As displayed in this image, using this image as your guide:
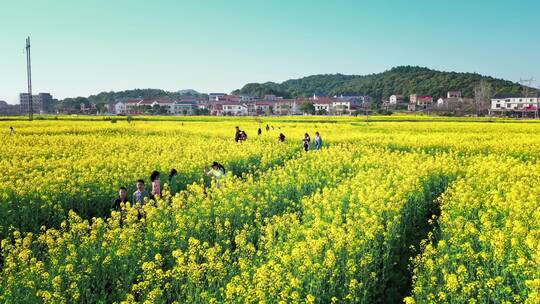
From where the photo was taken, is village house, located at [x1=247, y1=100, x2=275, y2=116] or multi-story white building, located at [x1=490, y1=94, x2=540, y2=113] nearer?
multi-story white building, located at [x1=490, y1=94, x2=540, y2=113]

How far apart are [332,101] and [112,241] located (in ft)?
468

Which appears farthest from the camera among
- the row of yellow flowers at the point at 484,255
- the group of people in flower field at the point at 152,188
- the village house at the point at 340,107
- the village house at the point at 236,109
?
the village house at the point at 236,109

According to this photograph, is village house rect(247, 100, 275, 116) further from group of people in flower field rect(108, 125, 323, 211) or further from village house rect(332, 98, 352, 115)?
group of people in flower field rect(108, 125, 323, 211)

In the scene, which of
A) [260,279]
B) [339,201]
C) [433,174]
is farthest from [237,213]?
[433,174]

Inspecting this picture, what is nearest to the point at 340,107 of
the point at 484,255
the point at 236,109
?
the point at 236,109

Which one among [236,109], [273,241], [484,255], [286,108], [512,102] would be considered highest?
[512,102]

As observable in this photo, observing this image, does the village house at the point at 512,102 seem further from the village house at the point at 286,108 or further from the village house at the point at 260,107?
the village house at the point at 260,107

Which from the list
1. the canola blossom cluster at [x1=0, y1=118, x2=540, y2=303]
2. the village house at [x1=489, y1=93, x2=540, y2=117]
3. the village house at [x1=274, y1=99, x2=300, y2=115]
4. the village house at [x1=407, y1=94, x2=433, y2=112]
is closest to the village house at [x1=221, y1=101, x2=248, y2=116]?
the village house at [x1=274, y1=99, x2=300, y2=115]

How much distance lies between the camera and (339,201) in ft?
33.8

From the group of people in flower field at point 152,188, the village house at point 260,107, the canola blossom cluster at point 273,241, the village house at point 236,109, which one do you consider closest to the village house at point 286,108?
the village house at point 260,107

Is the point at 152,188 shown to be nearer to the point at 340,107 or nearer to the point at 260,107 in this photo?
the point at 340,107

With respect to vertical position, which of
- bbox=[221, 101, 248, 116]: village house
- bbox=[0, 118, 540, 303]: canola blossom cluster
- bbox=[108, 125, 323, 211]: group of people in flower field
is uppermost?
bbox=[221, 101, 248, 116]: village house

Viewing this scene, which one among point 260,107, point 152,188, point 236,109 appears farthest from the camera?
point 260,107

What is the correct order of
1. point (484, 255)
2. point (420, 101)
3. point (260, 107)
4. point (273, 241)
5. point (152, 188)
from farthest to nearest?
1. point (260, 107)
2. point (420, 101)
3. point (152, 188)
4. point (273, 241)
5. point (484, 255)
